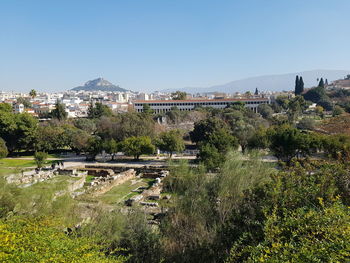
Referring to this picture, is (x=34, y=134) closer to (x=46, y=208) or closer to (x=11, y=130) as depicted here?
(x=11, y=130)

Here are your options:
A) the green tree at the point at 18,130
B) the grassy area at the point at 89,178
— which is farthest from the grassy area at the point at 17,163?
the grassy area at the point at 89,178

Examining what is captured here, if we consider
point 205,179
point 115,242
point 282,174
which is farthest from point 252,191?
point 115,242

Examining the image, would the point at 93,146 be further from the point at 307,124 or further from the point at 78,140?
the point at 307,124

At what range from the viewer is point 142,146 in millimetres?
27438

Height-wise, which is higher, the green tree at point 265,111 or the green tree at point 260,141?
the green tree at point 265,111

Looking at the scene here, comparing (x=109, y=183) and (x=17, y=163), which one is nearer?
(x=109, y=183)

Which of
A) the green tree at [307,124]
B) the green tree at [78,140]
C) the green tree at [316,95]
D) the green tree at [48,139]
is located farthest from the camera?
the green tree at [316,95]

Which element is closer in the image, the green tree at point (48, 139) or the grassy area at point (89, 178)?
the grassy area at point (89, 178)

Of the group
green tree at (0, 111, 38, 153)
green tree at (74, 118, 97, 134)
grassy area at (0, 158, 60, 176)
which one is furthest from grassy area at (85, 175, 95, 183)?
green tree at (74, 118, 97, 134)

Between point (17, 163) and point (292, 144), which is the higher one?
point (292, 144)

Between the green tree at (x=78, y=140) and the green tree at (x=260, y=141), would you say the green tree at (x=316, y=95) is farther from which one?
the green tree at (x=78, y=140)

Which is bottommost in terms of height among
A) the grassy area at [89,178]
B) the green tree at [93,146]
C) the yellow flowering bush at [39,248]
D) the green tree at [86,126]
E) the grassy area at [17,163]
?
the grassy area at [89,178]

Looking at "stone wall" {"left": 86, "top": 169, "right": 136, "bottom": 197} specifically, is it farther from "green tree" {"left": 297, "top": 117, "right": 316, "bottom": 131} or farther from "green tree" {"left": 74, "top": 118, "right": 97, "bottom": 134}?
"green tree" {"left": 297, "top": 117, "right": 316, "bottom": 131}

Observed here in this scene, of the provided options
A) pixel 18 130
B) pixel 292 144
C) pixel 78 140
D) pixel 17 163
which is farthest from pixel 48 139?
pixel 292 144
